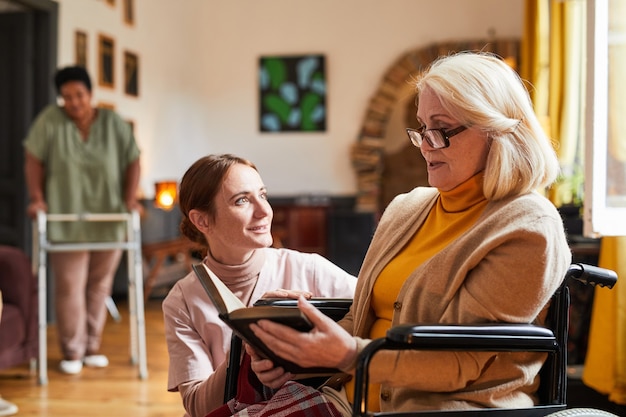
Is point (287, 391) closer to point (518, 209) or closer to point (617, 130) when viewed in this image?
point (518, 209)

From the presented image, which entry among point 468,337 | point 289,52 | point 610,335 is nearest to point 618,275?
point 610,335

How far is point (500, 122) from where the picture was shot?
1469 millimetres

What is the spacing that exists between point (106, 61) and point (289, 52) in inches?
109

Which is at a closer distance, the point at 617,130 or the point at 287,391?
the point at 287,391

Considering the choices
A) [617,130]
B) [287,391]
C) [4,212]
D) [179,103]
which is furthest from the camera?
[179,103]

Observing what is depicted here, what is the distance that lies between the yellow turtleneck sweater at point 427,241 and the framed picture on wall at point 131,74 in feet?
17.9

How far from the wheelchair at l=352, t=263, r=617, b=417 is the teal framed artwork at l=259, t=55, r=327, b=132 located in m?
7.16

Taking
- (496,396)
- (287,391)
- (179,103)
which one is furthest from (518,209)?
(179,103)

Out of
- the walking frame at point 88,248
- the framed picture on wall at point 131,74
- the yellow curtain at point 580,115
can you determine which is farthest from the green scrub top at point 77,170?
the framed picture on wall at point 131,74

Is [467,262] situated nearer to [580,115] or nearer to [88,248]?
[88,248]

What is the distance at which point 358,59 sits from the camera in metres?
8.51

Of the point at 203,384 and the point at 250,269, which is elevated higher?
the point at 250,269

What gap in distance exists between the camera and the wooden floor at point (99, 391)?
3529 millimetres

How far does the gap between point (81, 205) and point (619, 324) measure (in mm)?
2750
